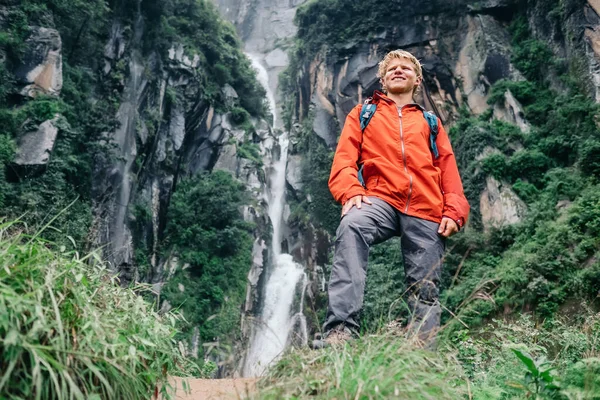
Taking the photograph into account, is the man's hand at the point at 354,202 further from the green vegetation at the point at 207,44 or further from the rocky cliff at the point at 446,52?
the green vegetation at the point at 207,44

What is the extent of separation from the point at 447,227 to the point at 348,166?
0.69 meters

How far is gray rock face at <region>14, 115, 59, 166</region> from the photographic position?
33.6 ft

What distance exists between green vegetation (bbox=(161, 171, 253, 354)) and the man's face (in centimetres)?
1302

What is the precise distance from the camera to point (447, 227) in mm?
2596

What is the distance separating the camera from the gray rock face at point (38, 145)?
1024cm

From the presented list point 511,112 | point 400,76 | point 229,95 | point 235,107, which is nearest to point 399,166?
point 400,76

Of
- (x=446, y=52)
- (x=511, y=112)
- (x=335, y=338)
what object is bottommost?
(x=335, y=338)

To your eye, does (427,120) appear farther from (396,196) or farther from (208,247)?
(208,247)

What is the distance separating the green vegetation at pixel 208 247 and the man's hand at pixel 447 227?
13105mm

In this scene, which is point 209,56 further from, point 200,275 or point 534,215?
point 534,215

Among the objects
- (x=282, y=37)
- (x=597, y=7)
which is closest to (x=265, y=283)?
(x=597, y=7)

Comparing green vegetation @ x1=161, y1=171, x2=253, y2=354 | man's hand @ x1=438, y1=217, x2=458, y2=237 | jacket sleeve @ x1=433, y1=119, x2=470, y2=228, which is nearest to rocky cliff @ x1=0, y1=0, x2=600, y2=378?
green vegetation @ x1=161, y1=171, x2=253, y2=354

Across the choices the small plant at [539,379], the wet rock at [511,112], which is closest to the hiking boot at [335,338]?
the small plant at [539,379]

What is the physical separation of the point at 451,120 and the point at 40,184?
1322 cm
